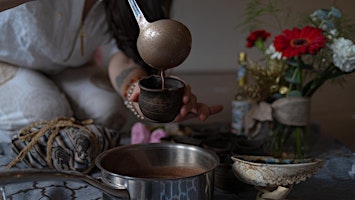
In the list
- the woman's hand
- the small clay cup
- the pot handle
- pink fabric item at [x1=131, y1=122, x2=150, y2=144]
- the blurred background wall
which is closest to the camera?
the pot handle

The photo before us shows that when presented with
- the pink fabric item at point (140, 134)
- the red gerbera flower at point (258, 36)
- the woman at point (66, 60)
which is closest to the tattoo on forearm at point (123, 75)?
the woman at point (66, 60)

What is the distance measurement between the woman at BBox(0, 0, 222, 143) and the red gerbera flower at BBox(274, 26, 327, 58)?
0.83 ft

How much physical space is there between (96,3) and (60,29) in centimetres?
10

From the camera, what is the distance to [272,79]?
91 cm

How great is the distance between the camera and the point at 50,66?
1050 millimetres

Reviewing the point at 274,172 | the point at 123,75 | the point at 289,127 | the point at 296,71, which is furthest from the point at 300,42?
the point at 123,75

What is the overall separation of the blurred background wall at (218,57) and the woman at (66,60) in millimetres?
289

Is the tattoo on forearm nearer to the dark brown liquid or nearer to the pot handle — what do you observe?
the dark brown liquid

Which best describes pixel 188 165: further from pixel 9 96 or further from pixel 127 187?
pixel 9 96

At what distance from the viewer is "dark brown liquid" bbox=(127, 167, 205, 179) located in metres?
0.65

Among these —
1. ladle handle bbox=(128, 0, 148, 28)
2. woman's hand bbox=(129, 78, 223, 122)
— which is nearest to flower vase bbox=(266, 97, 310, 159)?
woman's hand bbox=(129, 78, 223, 122)

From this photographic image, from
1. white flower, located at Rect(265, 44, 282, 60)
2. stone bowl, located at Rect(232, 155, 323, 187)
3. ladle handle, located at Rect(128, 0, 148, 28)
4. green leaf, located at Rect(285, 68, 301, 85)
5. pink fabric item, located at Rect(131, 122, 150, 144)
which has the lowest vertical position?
pink fabric item, located at Rect(131, 122, 150, 144)

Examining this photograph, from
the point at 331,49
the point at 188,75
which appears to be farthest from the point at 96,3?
the point at 331,49

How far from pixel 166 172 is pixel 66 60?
49 centimetres
